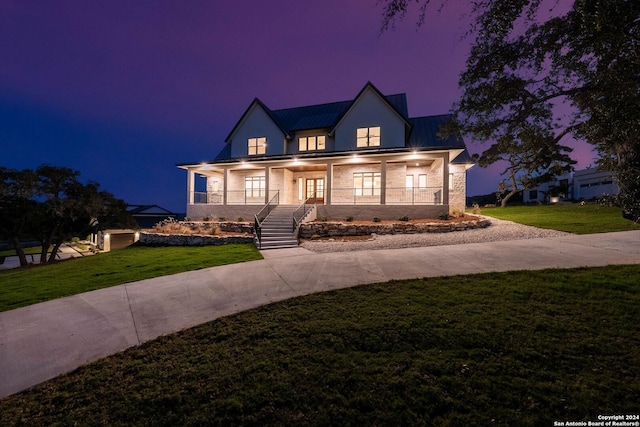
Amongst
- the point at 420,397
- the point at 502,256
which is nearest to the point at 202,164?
the point at 502,256

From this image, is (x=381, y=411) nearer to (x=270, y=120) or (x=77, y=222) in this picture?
(x=270, y=120)

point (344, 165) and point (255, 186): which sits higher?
point (344, 165)

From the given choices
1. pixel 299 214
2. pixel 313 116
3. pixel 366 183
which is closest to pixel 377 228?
pixel 299 214

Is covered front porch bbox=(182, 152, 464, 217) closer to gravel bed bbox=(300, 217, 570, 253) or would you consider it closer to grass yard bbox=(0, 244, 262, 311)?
gravel bed bbox=(300, 217, 570, 253)

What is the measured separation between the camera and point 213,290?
665cm

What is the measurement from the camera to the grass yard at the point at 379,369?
261cm

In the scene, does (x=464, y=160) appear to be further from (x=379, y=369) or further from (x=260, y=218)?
(x=379, y=369)

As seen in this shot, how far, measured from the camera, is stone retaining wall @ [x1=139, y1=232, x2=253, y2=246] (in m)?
14.7

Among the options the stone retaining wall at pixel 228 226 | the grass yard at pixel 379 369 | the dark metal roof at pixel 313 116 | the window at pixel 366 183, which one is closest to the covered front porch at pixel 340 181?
the window at pixel 366 183

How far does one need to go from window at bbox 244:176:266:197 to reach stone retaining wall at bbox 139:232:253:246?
25.8 ft

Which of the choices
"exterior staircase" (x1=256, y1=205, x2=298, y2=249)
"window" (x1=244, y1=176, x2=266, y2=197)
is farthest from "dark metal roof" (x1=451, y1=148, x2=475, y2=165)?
"window" (x1=244, y1=176, x2=266, y2=197)

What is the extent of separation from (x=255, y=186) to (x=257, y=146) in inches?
142

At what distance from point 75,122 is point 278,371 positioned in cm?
26568

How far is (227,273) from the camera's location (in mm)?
8062
